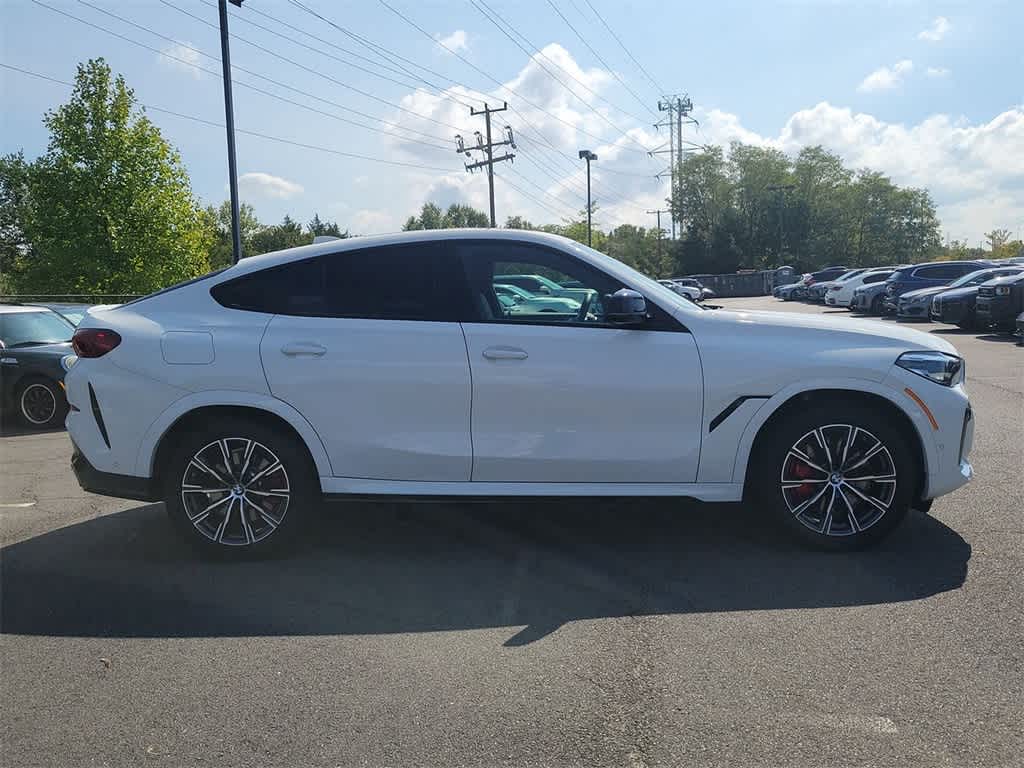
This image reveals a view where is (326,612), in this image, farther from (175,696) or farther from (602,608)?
(602,608)

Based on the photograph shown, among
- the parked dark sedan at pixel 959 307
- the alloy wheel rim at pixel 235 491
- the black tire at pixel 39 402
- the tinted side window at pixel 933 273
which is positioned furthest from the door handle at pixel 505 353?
the tinted side window at pixel 933 273

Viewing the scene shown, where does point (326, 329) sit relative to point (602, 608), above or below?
above

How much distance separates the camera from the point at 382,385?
15.0 feet

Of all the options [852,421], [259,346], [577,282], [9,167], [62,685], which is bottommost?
[62,685]

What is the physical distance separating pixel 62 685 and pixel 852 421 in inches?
152

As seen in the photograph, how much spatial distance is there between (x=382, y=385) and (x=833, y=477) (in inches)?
95.8

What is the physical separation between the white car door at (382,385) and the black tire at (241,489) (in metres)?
0.22

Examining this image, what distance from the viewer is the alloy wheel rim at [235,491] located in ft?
15.3

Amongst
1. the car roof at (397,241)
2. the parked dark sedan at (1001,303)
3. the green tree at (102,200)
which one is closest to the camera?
the car roof at (397,241)

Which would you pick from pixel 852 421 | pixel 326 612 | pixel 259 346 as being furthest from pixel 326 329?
pixel 852 421

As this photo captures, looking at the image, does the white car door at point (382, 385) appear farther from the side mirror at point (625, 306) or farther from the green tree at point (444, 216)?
the green tree at point (444, 216)

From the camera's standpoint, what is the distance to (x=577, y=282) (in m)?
4.76

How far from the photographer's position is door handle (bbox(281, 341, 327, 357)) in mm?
4617

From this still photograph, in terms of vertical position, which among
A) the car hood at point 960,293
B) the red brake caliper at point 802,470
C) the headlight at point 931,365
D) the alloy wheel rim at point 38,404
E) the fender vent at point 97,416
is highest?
the car hood at point 960,293
